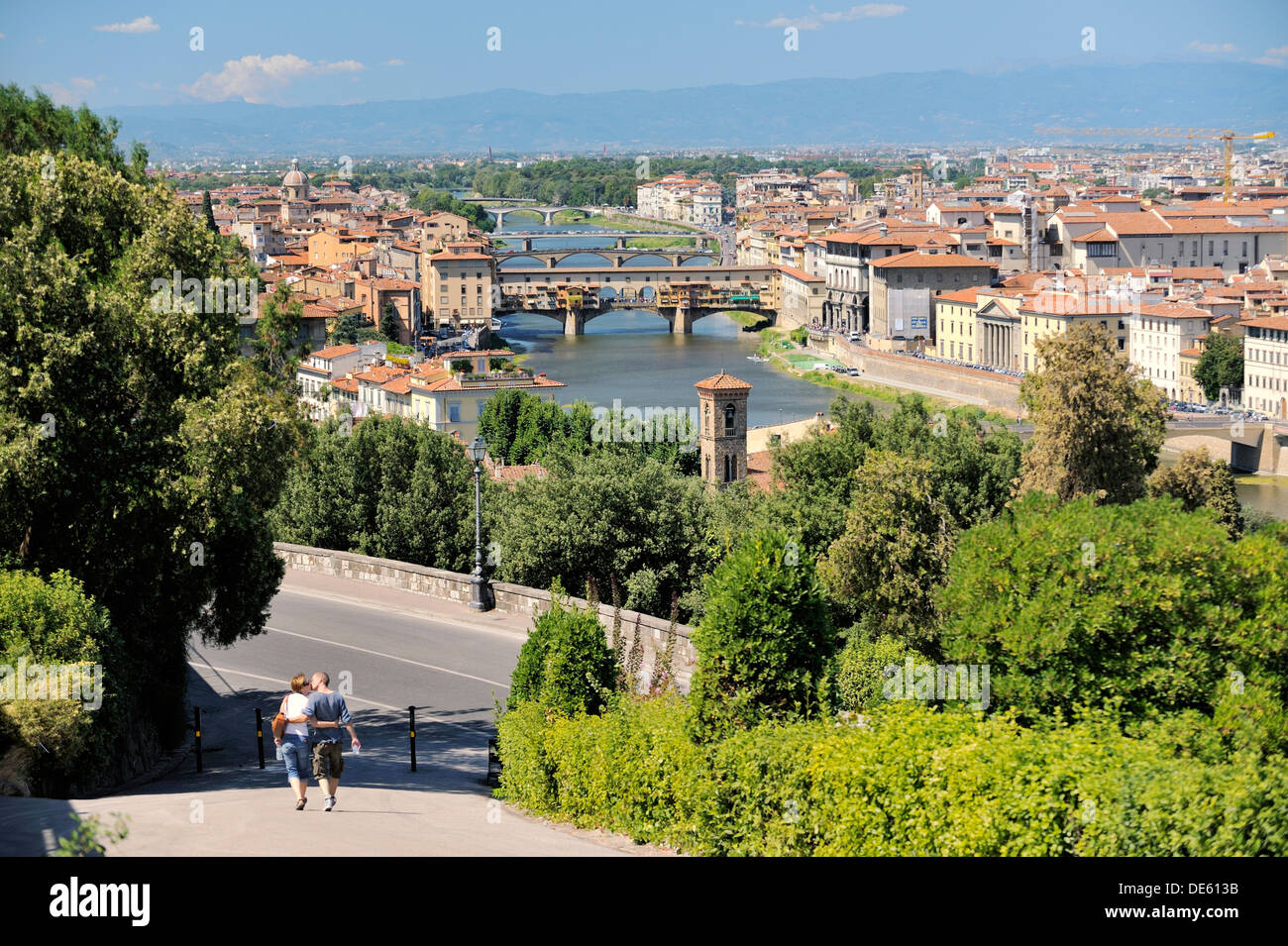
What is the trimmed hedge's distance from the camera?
17.2ft

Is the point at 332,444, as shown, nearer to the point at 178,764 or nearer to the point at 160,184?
the point at 160,184

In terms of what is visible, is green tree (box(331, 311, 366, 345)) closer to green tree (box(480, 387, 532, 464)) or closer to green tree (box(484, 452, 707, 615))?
green tree (box(480, 387, 532, 464))

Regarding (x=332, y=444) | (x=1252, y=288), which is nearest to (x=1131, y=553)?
(x=332, y=444)

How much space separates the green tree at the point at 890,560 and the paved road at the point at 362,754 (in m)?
Answer: 3.05

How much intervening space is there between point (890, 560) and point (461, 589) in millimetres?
3552

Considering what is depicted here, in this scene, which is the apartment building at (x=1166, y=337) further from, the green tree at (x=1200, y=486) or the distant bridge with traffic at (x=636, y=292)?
the green tree at (x=1200, y=486)

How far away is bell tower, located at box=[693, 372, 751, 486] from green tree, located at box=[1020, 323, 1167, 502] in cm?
525

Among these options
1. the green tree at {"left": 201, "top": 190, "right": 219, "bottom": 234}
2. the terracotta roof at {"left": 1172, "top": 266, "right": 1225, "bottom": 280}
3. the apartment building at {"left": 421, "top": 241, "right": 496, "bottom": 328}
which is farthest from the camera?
the apartment building at {"left": 421, "top": 241, "right": 496, "bottom": 328}

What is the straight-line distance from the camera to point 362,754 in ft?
27.6

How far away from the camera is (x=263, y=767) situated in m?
7.89

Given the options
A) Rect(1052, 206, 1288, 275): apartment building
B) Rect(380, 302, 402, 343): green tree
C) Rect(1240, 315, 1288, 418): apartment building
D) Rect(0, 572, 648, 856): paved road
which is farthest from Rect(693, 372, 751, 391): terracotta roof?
Rect(1052, 206, 1288, 275): apartment building
